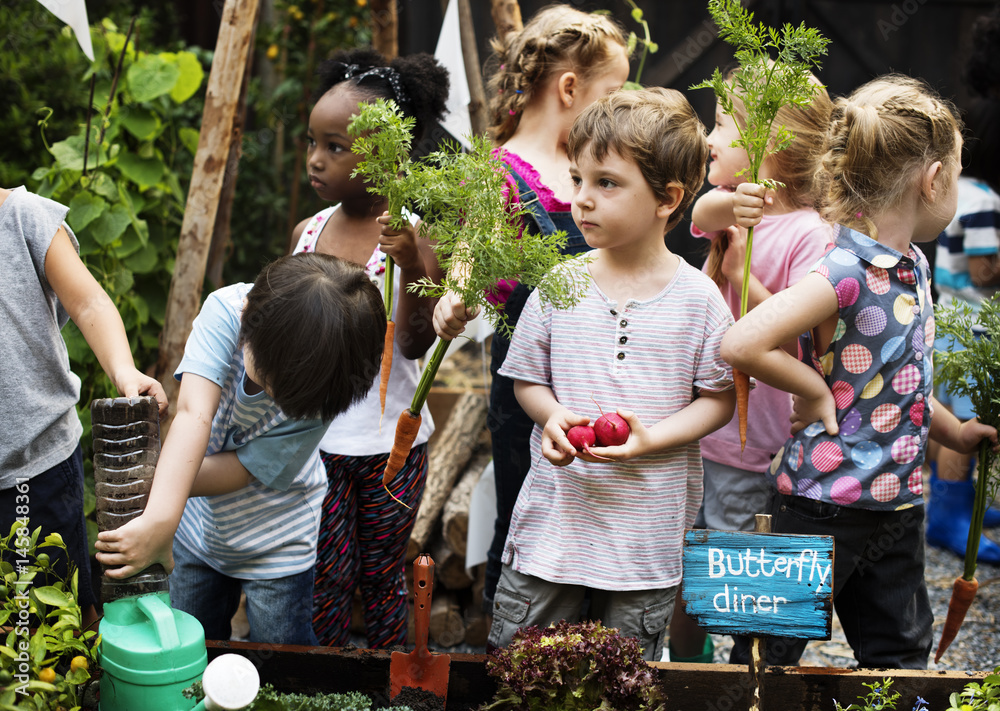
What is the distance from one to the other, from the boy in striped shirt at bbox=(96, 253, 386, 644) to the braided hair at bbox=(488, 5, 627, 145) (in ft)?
3.01

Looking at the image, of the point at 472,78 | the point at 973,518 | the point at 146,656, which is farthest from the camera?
the point at 472,78

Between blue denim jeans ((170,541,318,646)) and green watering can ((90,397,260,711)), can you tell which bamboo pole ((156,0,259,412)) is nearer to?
blue denim jeans ((170,541,318,646))

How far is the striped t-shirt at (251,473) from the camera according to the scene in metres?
1.73

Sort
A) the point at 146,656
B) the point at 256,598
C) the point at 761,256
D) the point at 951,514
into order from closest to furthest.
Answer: the point at 146,656
the point at 256,598
the point at 761,256
the point at 951,514

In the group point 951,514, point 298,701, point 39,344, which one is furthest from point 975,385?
point 39,344

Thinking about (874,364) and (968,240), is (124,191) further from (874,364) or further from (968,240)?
(968,240)

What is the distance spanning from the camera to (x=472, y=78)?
344cm

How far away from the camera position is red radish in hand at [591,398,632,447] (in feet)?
5.54

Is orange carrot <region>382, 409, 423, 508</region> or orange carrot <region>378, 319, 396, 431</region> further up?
orange carrot <region>378, 319, 396, 431</region>

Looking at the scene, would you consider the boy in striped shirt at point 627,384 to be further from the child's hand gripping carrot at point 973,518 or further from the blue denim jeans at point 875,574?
the child's hand gripping carrot at point 973,518

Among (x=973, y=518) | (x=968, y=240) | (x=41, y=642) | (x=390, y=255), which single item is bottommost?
(x=41, y=642)

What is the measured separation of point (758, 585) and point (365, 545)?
1.13 m

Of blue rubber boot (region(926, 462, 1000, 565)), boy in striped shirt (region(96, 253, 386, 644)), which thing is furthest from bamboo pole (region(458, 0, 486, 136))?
blue rubber boot (region(926, 462, 1000, 565))

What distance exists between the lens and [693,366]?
186 cm
